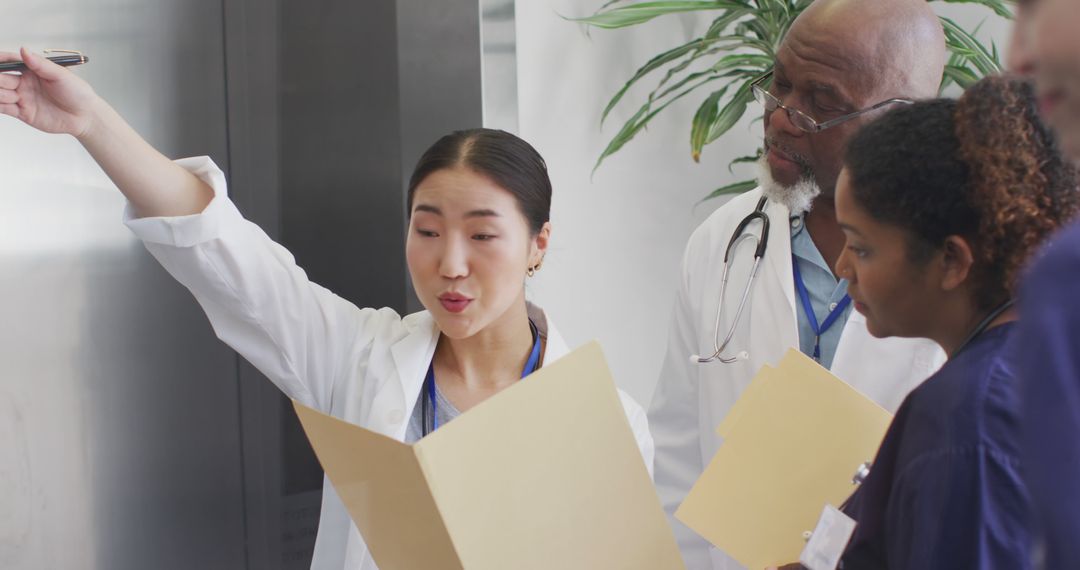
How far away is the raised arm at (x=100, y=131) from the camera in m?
1.05

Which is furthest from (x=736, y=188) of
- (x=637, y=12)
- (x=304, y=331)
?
(x=304, y=331)

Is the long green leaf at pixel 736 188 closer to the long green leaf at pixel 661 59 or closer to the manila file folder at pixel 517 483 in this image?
the long green leaf at pixel 661 59

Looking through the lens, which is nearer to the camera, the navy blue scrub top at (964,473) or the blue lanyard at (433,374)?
the navy blue scrub top at (964,473)

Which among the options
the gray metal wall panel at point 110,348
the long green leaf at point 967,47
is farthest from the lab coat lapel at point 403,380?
the long green leaf at point 967,47

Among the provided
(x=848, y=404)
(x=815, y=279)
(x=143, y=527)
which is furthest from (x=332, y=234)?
(x=848, y=404)

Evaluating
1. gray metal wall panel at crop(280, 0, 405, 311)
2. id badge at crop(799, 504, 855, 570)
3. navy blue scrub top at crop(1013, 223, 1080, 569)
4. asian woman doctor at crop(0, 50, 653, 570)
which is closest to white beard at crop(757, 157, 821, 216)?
asian woman doctor at crop(0, 50, 653, 570)

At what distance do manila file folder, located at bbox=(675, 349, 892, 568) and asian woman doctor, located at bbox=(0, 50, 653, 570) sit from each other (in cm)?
33

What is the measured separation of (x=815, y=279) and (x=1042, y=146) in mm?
780

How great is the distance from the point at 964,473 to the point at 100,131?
92 cm

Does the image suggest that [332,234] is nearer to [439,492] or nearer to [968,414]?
[439,492]

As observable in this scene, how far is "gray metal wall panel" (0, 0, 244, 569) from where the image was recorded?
43.8 inches

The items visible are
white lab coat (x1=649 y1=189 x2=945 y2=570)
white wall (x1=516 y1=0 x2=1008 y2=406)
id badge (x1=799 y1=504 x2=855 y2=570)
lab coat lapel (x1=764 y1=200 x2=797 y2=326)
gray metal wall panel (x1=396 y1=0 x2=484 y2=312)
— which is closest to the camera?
id badge (x1=799 y1=504 x2=855 y2=570)

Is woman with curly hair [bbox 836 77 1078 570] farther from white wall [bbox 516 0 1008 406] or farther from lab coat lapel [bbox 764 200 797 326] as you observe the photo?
white wall [bbox 516 0 1008 406]

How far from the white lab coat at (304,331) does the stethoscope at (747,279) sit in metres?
0.18
